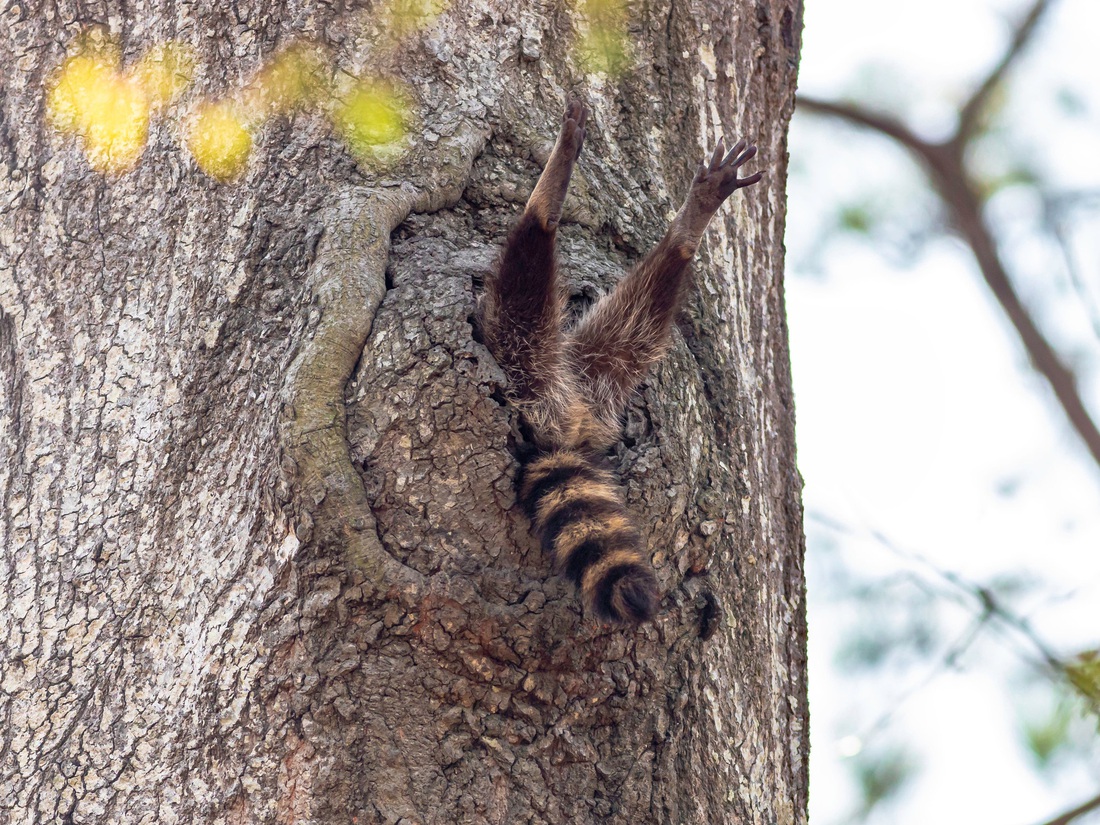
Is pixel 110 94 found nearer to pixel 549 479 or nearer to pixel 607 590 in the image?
pixel 549 479

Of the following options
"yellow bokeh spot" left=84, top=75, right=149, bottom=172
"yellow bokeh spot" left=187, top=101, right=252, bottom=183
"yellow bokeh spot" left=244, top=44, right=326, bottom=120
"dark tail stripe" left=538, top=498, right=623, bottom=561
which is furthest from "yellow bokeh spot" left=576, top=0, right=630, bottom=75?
"dark tail stripe" left=538, top=498, right=623, bottom=561

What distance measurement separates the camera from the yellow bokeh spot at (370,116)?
211cm

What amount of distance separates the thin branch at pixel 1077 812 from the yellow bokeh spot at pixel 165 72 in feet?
11.7

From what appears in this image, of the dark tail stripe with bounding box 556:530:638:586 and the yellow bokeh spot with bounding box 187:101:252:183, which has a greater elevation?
the yellow bokeh spot with bounding box 187:101:252:183

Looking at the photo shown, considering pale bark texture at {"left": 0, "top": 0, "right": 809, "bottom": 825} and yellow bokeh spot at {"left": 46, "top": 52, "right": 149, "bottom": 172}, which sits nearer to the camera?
pale bark texture at {"left": 0, "top": 0, "right": 809, "bottom": 825}

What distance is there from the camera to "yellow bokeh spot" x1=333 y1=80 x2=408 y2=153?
2.11m

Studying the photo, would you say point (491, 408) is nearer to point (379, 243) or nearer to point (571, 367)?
point (379, 243)

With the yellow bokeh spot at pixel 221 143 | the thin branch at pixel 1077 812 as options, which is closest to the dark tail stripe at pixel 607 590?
the yellow bokeh spot at pixel 221 143

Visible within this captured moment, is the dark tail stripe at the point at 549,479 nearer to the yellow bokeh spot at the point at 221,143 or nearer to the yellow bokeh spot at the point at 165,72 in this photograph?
the yellow bokeh spot at the point at 221,143

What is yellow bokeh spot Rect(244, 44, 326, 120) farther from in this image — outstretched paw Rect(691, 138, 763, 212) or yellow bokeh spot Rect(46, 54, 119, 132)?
outstretched paw Rect(691, 138, 763, 212)

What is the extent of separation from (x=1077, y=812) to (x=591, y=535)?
9.47ft

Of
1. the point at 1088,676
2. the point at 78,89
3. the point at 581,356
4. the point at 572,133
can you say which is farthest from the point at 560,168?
the point at 1088,676

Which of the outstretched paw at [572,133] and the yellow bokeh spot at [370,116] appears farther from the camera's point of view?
the outstretched paw at [572,133]

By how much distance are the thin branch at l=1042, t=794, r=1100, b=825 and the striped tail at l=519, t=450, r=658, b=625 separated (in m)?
2.71
